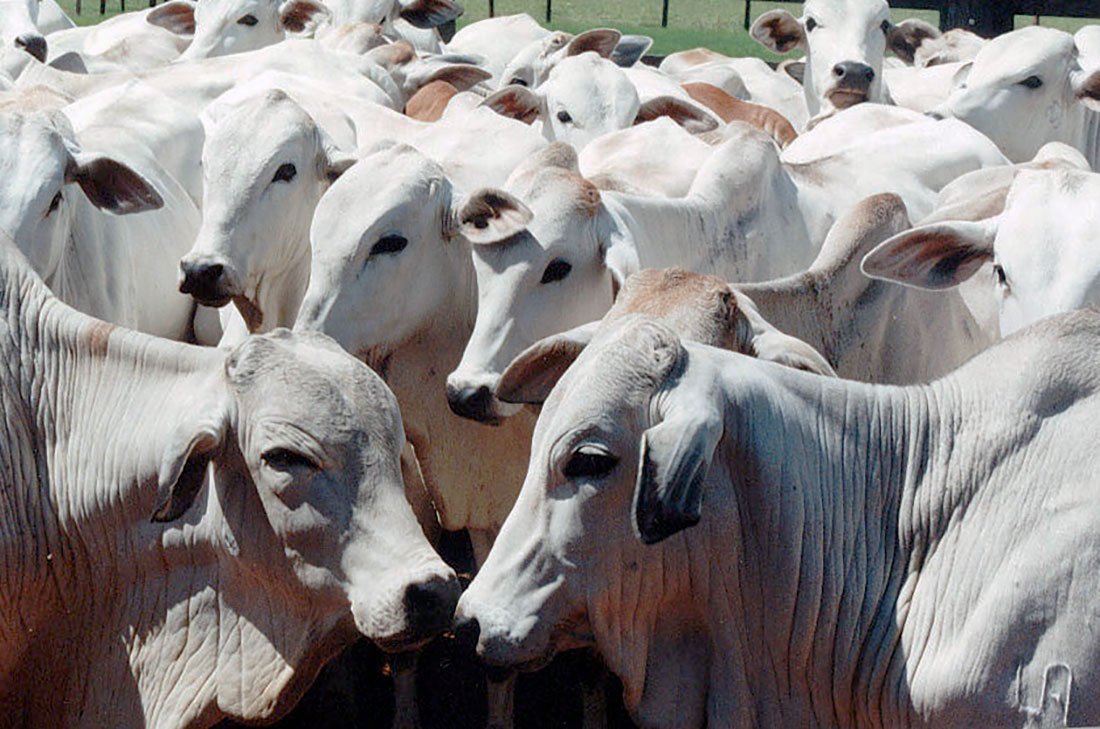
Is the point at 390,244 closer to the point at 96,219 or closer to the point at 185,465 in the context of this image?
the point at 96,219

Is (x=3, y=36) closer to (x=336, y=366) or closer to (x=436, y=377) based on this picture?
(x=436, y=377)

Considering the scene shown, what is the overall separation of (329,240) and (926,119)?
2.98 metres

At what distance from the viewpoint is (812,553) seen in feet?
12.6

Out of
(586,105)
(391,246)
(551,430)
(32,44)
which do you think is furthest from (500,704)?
(32,44)

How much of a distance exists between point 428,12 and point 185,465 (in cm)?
725

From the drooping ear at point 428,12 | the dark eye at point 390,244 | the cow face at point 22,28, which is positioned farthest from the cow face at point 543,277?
the drooping ear at point 428,12

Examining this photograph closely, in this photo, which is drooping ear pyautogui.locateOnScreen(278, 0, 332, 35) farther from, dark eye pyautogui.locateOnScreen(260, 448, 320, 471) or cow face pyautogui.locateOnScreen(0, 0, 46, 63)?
dark eye pyautogui.locateOnScreen(260, 448, 320, 471)

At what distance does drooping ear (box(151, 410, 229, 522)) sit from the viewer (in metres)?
4.10

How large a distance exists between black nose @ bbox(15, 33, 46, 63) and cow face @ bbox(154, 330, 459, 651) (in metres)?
5.76

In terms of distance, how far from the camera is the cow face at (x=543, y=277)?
529cm

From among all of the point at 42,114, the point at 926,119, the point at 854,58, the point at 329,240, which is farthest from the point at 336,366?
the point at 854,58

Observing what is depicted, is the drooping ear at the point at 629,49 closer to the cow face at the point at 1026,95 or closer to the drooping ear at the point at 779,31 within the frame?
the drooping ear at the point at 779,31

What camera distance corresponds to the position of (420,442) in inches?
235

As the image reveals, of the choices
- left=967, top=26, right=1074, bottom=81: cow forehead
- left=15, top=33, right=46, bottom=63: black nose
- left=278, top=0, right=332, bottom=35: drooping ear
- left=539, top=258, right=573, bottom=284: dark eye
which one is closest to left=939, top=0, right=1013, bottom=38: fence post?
left=278, top=0, right=332, bottom=35: drooping ear
